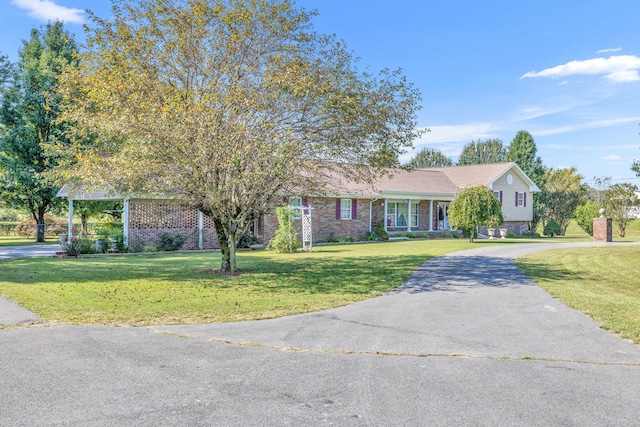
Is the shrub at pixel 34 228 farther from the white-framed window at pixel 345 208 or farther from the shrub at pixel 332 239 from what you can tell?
the white-framed window at pixel 345 208

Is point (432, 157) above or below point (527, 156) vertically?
above

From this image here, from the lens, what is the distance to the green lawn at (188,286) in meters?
8.00

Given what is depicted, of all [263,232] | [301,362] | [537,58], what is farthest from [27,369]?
[537,58]

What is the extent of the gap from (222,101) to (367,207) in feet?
57.5

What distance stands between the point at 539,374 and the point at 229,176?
327 inches

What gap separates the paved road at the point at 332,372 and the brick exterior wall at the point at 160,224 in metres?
15.1

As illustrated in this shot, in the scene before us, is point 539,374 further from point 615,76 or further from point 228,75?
point 615,76

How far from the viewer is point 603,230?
2480cm

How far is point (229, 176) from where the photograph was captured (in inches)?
451

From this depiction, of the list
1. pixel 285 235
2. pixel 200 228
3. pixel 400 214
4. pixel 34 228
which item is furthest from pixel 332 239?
pixel 34 228

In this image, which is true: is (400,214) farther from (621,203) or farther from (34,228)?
(34,228)

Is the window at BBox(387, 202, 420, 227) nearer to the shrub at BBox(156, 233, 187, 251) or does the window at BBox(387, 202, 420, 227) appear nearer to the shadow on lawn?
the shadow on lawn

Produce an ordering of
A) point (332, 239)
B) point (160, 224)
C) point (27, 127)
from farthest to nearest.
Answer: point (27, 127), point (332, 239), point (160, 224)

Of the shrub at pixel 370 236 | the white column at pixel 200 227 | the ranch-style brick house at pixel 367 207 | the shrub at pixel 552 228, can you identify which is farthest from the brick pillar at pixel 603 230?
the white column at pixel 200 227
